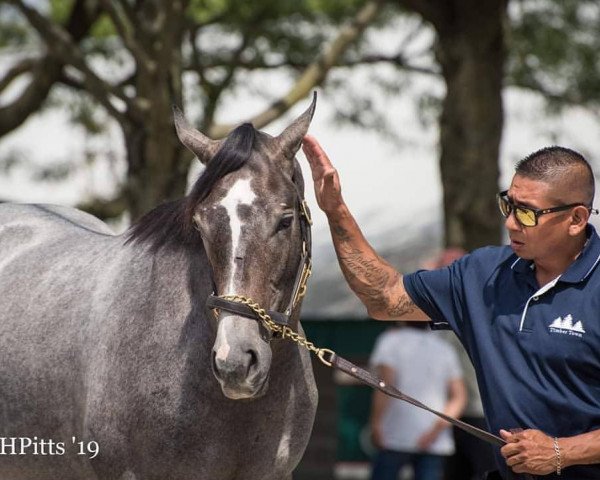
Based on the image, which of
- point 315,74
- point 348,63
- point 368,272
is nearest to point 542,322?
point 368,272

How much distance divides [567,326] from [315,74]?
681cm

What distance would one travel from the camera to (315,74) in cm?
1044

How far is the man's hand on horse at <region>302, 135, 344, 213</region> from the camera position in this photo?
14.3ft

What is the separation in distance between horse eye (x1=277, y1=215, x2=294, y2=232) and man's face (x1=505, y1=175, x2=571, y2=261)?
752mm

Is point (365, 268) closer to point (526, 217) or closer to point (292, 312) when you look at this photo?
point (292, 312)

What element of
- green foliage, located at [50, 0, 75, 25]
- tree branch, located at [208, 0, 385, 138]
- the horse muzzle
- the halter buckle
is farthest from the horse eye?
green foliage, located at [50, 0, 75, 25]

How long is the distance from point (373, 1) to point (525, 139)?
516cm

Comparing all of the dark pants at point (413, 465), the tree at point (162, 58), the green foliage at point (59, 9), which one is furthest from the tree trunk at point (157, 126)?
the green foliage at point (59, 9)

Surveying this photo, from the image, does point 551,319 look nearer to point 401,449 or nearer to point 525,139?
point 401,449

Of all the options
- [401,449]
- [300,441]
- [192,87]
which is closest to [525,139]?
[192,87]

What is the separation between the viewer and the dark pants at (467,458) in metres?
8.15

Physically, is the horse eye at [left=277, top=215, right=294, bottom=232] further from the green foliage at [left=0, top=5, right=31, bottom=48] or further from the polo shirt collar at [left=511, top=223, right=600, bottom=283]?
the green foliage at [left=0, top=5, right=31, bottom=48]

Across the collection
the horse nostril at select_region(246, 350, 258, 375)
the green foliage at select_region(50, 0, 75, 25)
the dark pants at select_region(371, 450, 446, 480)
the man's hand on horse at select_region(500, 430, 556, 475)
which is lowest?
the dark pants at select_region(371, 450, 446, 480)

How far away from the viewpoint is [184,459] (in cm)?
431
